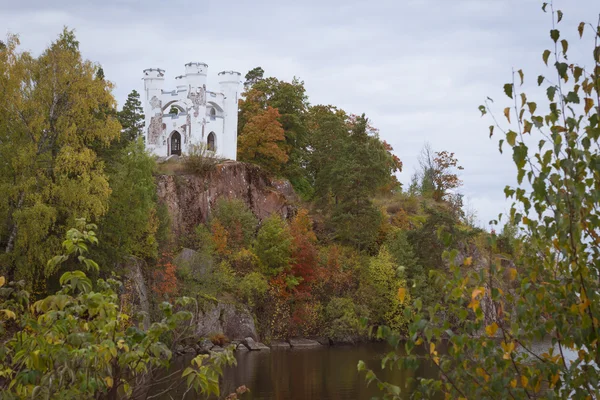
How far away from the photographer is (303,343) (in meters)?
43.3

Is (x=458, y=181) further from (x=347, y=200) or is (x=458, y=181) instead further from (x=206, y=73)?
(x=206, y=73)

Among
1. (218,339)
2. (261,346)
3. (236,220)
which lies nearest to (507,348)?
(218,339)

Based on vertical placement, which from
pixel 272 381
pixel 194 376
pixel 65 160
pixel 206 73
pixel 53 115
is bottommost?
pixel 272 381

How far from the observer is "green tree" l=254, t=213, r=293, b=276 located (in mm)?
45438

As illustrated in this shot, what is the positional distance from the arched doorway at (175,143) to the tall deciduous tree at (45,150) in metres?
22.6

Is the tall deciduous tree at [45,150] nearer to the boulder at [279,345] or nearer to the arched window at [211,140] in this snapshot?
the boulder at [279,345]

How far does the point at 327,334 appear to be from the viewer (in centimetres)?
4484

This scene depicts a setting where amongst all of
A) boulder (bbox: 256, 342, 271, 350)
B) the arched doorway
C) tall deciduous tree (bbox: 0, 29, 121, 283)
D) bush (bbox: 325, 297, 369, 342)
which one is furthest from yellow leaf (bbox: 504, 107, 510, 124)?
the arched doorway

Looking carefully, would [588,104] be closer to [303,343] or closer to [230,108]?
[303,343]

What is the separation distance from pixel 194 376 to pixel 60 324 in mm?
1247

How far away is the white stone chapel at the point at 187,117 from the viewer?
2114 inches

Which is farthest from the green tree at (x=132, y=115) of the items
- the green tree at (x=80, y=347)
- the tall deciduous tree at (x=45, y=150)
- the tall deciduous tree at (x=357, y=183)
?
the green tree at (x=80, y=347)

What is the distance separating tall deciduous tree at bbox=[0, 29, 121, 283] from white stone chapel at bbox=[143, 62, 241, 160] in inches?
866

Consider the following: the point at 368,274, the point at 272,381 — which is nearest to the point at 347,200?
the point at 368,274
